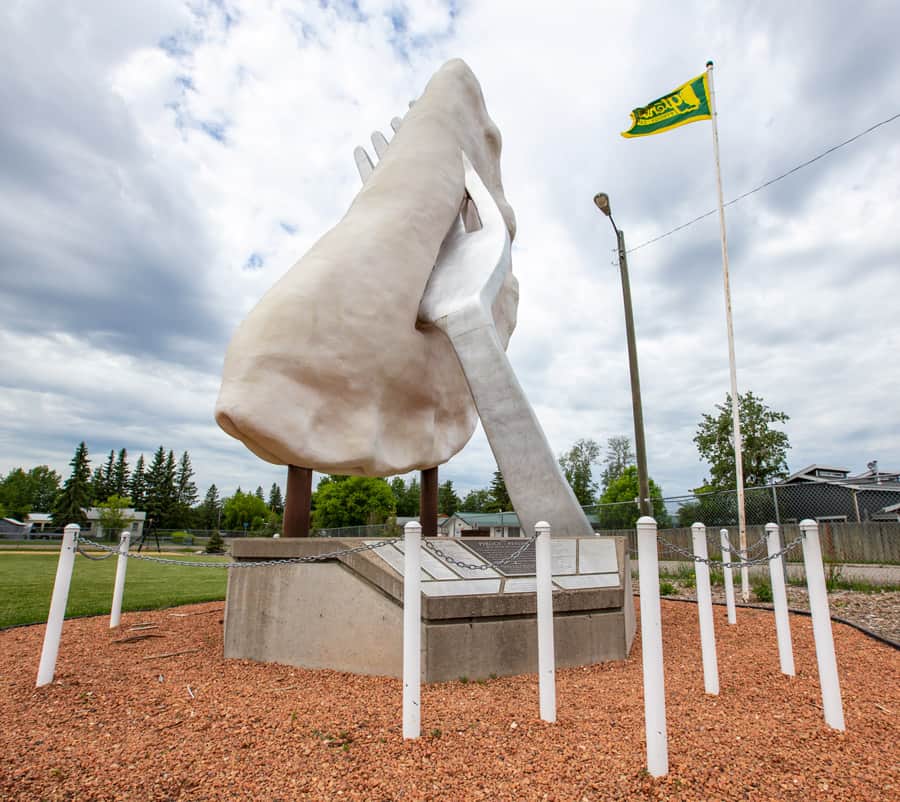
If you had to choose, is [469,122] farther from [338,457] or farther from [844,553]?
[844,553]

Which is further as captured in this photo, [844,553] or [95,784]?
[844,553]

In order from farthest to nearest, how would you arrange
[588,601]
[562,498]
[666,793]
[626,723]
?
[562,498] < [588,601] < [626,723] < [666,793]

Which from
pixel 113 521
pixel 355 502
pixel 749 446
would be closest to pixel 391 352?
pixel 749 446

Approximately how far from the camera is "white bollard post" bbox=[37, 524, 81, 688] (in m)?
4.60

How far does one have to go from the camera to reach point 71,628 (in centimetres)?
727

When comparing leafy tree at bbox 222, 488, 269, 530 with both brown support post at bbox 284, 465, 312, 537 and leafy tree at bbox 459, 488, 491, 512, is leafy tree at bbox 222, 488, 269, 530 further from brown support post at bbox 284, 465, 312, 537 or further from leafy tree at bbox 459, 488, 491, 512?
brown support post at bbox 284, 465, 312, 537

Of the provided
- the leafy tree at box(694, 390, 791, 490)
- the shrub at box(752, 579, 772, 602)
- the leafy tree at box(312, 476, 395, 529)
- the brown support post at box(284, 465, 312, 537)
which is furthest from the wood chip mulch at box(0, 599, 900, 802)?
the leafy tree at box(312, 476, 395, 529)

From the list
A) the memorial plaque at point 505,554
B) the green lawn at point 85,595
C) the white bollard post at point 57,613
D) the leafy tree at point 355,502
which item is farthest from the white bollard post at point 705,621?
the leafy tree at point 355,502

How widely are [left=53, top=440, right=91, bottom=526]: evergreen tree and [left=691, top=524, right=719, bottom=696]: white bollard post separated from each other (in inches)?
2825

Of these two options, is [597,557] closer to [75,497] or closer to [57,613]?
[57,613]

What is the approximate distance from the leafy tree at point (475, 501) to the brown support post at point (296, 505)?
70.4 metres

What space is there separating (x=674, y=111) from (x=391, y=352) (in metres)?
10.1

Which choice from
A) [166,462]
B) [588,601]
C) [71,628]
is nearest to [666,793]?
[588,601]

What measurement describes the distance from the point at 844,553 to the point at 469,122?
11906 mm
